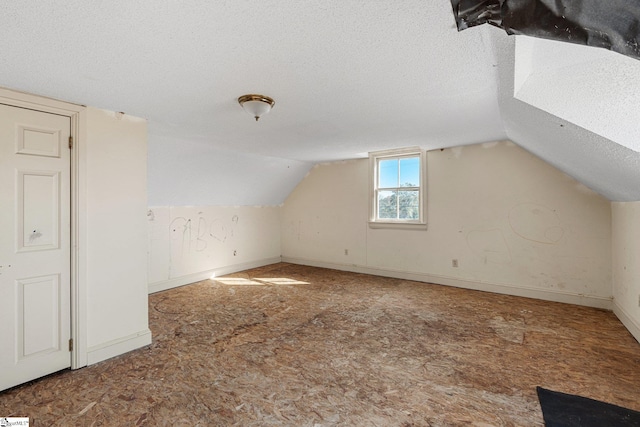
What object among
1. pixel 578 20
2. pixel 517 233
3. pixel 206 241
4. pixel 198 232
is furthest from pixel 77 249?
pixel 517 233

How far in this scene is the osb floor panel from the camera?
1.83 meters

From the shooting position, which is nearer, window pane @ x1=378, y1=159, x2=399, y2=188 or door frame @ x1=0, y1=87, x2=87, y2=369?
door frame @ x1=0, y1=87, x2=87, y2=369

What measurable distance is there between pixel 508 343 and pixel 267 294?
2888 millimetres

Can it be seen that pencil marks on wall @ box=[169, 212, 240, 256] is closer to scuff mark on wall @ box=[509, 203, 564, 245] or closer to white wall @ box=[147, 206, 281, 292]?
white wall @ box=[147, 206, 281, 292]

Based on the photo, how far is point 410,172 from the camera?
5031 mm

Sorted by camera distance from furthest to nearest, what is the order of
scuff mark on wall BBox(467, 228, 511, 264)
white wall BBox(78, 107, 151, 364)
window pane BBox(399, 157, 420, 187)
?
window pane BBox(399, 157, 420, 187)
scuff mark on wall BBox(467, 228, 511, 264)
white wall BBox(78, 107, 151, 364)

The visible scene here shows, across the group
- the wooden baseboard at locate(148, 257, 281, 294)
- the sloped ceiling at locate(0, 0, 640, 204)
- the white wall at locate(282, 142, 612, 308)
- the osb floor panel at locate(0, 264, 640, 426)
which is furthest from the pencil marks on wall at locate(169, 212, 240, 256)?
the white wall at locate(282, 142, 612, 308)

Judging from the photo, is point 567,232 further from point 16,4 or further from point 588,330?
point 16,4

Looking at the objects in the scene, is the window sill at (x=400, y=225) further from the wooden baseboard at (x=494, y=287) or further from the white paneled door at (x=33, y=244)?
the white paneled door at (x=33, y=244)

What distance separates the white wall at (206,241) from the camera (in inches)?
175

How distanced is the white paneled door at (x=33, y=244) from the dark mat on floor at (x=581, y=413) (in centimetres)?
341

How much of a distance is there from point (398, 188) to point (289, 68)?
3.66 m

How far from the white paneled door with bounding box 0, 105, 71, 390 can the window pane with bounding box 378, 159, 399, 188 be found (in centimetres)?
428

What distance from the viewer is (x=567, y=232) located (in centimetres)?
375
